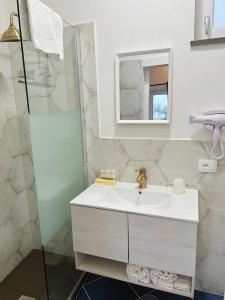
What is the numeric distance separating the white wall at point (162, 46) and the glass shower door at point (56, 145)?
0.22 metres

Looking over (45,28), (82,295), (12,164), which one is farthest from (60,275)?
(45,28)

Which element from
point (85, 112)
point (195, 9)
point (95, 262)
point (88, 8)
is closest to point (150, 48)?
point (195, 9)

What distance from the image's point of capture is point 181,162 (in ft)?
5.17

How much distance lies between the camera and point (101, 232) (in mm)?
1408

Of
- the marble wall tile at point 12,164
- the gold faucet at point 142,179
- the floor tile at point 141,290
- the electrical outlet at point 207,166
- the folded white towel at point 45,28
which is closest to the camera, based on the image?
the folded white towel at point 45,28

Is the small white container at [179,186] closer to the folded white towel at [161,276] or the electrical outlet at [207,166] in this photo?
the electrical outlet at [207,166]

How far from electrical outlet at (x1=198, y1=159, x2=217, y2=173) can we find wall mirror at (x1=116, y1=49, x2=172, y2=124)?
353mm

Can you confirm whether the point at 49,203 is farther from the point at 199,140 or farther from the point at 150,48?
the point at 150,48

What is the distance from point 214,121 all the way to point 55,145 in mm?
976

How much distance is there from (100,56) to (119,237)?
1224 millimetres

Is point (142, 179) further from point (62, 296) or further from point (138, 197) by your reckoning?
point (62, 296)

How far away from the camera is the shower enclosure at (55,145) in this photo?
1.23m

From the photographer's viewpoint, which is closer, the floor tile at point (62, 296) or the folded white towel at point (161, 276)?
the folded white towel at point (161, 276)

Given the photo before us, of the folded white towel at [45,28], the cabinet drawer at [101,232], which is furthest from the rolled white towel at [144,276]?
the folded white towel at [45,28]
